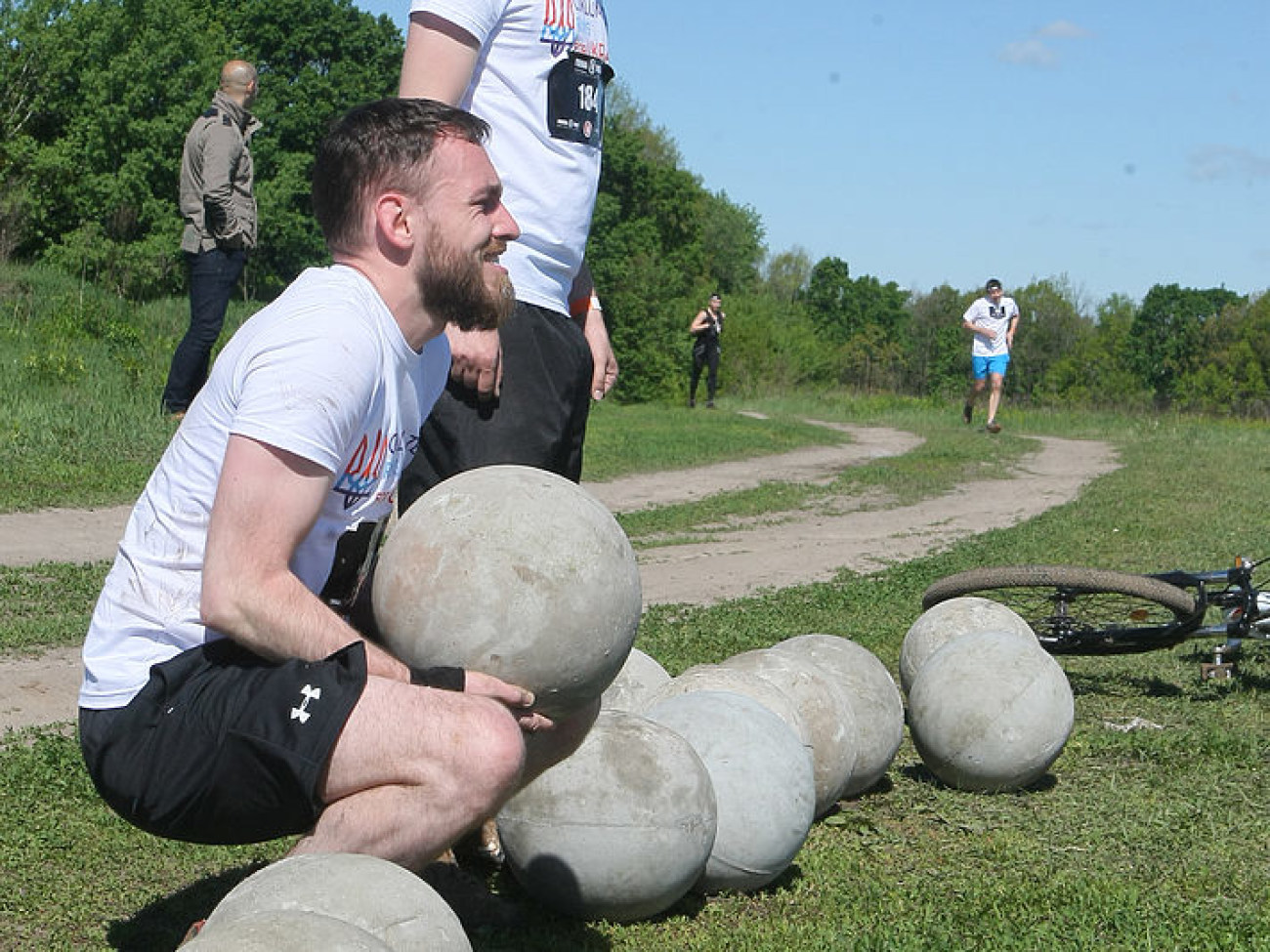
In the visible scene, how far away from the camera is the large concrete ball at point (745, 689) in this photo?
4.88 metres

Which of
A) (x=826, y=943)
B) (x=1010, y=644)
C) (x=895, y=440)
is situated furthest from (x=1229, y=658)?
(x=895, y=440)

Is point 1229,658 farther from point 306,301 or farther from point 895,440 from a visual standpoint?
point 895,440

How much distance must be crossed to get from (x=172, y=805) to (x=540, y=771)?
2.94 ft

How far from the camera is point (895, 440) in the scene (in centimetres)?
2419

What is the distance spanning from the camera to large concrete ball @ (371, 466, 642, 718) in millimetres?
3268

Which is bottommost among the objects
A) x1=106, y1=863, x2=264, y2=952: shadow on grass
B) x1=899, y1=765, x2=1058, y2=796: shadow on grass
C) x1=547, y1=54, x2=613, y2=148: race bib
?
x1=106, y1=863, x2=264, y2=952: shadow on grass

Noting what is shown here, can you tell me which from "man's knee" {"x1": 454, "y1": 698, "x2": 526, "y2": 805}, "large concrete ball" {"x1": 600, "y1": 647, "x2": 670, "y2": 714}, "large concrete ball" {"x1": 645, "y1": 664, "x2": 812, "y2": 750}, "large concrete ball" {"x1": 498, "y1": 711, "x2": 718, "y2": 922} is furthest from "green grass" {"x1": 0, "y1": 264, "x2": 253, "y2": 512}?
"man's knee" {"x1": 454, "y1": 698, "x2": 526, "y2": 805}

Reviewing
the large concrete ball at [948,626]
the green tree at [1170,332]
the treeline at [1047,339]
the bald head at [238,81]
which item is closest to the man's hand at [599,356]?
the large concrete ball at [948,626]

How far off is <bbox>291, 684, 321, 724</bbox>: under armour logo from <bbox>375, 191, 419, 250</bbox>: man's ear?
3.37 ft

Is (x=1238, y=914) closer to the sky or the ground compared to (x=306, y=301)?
closer to the ground

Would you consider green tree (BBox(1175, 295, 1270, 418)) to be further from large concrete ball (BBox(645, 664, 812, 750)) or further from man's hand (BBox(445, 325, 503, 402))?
man's hand (BBox(445, 325, 503, 402))

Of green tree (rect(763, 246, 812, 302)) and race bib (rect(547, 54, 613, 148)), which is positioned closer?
race bib (rect(547, 54, 613, 148))

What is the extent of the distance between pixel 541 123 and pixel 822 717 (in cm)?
213

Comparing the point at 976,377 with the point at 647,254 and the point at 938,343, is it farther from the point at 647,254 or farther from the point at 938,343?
the point at 938,343
